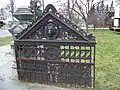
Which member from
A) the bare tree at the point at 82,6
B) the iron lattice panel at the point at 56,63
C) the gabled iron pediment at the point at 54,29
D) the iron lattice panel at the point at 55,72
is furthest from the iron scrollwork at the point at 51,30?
the bare tree at the point at 82,6

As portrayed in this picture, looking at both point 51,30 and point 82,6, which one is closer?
point 51,30

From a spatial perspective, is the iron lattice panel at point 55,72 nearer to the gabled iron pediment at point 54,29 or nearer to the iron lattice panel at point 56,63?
the iron lattice panel at point 56,63

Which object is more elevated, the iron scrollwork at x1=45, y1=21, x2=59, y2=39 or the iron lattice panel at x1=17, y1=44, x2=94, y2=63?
the iron scrollwork at x1=45, y1=21, x2=59, y2=39

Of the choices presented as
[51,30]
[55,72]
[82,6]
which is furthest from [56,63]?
[82,6]

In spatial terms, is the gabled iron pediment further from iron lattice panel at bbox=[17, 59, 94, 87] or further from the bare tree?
the bare tree

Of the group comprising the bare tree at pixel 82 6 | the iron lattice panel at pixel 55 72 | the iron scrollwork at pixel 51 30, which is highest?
the bare tree at pixel 82 6

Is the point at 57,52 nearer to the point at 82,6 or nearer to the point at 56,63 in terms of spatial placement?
the point at 56,63

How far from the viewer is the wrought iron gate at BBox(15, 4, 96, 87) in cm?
382

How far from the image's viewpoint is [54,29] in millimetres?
3887

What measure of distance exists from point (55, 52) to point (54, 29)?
0.52 m

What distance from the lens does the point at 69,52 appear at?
3965 millimetres

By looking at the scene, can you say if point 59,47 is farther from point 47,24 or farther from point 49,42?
point 47,24

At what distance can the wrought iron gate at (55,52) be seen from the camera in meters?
3.82

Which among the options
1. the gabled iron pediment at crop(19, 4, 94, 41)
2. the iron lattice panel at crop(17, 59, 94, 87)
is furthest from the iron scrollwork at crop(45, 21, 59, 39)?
the iron lattice panel at crop(17, 59, 94, 87)
